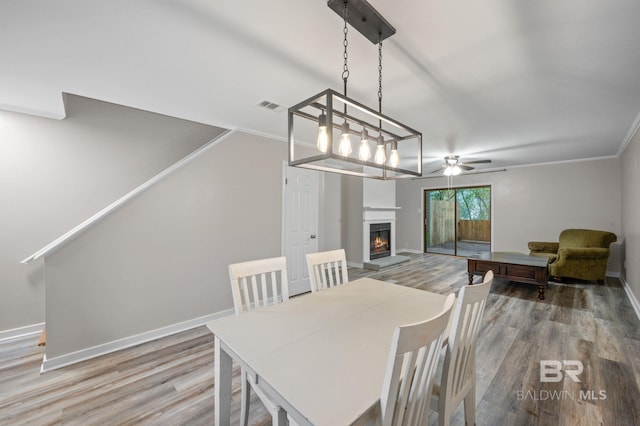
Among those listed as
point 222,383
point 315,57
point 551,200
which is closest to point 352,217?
point 551,200

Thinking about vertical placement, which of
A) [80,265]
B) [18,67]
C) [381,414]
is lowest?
[381,414]

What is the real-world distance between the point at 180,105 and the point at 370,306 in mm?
2747

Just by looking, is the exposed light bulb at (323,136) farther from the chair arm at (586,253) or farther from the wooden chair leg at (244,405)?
the chair arm at (586,253)

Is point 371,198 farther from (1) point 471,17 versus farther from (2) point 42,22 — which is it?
(2) point 42,22

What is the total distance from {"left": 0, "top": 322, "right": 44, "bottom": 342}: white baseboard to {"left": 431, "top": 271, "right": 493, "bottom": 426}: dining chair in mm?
4181

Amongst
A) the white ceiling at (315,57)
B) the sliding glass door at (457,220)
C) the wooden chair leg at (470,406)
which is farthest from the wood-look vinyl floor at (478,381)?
the sliding glass door at (457,220)

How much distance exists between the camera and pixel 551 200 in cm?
595

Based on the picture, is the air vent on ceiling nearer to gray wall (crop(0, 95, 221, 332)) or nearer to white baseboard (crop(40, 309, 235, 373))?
gray wall (crop(0, 95, 221, 332))

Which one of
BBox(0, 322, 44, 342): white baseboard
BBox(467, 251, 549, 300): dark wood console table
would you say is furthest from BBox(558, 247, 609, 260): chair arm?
BBox(0, 322, 44, 342): white baseboard

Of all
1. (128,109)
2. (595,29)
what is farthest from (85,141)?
(595,29)

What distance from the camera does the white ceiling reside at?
146cm

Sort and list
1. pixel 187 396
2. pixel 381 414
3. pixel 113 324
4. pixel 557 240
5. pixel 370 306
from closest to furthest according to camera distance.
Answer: pixel 381 414
pixel 370 306
pixel 187 396
pixel 113 324
pixel 557 240

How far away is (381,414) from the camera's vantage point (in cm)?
81

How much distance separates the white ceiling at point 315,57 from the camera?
1461mm
